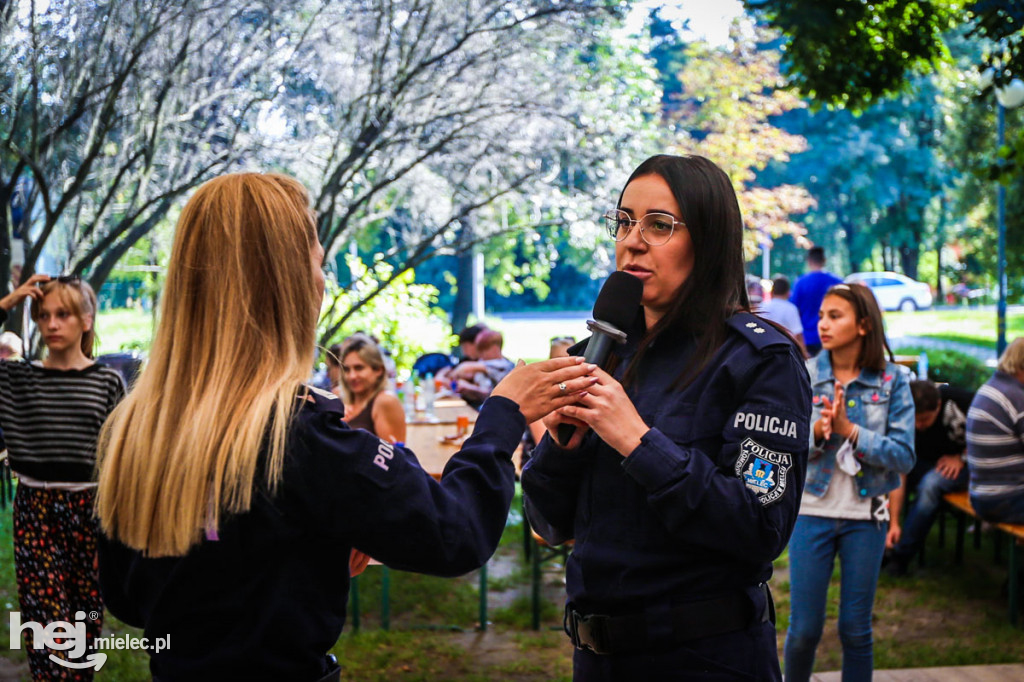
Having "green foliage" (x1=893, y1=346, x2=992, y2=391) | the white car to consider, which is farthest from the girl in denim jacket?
the white car

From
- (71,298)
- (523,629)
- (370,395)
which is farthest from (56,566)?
(523,629)

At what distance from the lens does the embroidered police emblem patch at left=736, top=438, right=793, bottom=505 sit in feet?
6.22

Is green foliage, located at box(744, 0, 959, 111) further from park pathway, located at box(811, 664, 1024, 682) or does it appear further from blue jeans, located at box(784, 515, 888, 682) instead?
park pathway, located at box(811, 664, 1024, 682)

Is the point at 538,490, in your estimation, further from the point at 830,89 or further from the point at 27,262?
the point at 27,262

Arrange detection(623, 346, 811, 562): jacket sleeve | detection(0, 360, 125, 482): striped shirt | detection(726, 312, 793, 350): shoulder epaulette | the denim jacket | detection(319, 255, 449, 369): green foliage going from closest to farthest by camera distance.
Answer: detection(623, 346, 811, 562): jacket sleeve → detection(726, 312, 793, 350): shoulder epaulette → the denim jacket → detection(0, 360, 125, 482): striped shirt → detection(319, 255, 449, 369): green foliage

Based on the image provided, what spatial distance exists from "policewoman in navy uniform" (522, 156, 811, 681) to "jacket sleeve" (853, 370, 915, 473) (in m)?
1.79

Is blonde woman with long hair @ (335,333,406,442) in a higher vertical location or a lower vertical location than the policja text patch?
lower

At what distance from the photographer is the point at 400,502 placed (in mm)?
1600

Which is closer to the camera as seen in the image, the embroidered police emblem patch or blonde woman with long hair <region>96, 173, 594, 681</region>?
blonde woman with long hair <region>96, 173, 594, 681</region>

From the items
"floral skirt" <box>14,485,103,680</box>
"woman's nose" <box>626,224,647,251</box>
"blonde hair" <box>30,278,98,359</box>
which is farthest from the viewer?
"blonde hair" <box>30,278,98,359</box>

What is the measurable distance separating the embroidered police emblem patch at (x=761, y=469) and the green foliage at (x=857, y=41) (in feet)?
12.9

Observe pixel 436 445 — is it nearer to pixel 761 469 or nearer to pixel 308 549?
pixel 761 469

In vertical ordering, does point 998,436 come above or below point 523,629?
above

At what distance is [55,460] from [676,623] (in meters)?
3.25
